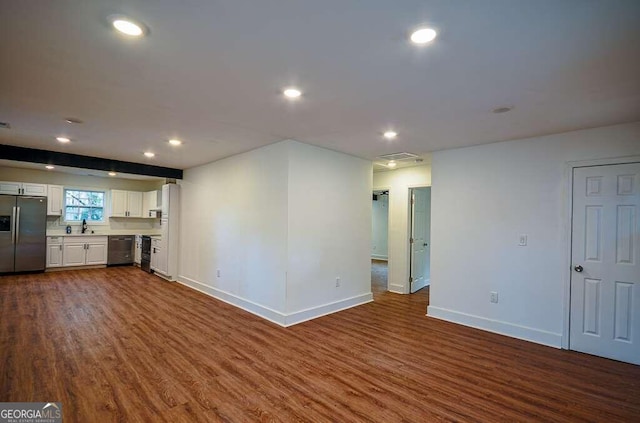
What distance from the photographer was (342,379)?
282 centimetres

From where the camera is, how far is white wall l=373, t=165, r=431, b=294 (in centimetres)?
609

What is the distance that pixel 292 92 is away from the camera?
2658 millimetres

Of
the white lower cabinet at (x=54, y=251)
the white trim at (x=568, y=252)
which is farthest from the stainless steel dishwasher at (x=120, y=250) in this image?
the white trim at (x=568, y=252)

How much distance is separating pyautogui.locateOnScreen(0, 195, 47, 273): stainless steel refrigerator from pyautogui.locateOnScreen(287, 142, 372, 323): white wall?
6.65 m

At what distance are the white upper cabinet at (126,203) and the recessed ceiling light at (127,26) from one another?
7861mm

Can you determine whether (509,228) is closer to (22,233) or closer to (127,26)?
(127,26)

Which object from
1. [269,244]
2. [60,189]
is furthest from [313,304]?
[60,189]

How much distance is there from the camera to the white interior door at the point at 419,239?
6.22 m

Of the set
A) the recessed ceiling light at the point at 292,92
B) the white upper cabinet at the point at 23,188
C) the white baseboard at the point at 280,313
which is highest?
the recessed ceiling light at the point at 292,92

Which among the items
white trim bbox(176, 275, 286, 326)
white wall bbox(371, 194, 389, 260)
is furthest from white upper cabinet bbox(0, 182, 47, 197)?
white wall bbox(371, 194, 389, 260)

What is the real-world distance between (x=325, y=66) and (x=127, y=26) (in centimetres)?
121

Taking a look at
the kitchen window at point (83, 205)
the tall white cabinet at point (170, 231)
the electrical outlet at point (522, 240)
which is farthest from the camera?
the kitchen window at point (83, 205)

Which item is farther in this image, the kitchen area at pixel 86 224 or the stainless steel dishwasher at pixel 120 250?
the stainless steel dishwasher at pixel 120 250

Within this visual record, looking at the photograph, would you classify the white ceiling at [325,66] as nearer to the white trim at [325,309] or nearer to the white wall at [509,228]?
the white wall at [509,228]
